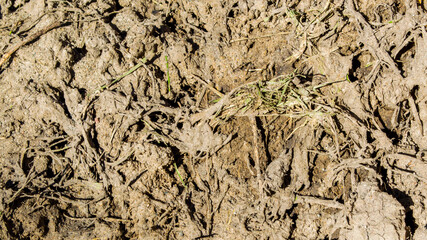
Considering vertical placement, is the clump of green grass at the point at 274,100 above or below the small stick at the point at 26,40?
below

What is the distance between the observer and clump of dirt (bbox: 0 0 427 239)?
2.21 metres

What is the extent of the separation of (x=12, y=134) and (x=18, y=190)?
19.3 inches

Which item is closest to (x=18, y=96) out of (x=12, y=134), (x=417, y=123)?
(x=12, y=134)

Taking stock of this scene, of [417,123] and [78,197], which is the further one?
[78,197]

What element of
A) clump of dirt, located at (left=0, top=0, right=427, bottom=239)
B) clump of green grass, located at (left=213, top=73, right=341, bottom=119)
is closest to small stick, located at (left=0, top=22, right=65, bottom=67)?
clump of dirt, located at (left=0, top=0, right=427, bottom=239)

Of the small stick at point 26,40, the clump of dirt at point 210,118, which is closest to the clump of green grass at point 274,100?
the clump of dirt at point 210,118

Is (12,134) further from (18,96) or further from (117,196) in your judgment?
(117,196)

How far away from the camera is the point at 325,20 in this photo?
7.57ft

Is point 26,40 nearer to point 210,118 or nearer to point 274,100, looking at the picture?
point 210,118

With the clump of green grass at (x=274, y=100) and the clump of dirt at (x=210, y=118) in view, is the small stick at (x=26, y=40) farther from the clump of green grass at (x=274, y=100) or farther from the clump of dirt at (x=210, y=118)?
the clump of green grass at (x=274, y=100)

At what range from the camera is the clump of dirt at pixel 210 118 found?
221 centimetres

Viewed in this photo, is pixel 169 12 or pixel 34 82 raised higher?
pixel 169 12

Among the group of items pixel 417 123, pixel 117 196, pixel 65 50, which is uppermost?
pixel 65 50

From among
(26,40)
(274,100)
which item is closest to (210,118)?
(274,100)
